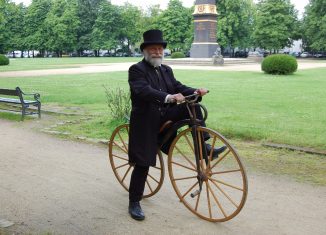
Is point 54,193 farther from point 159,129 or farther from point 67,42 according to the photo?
point 67,42

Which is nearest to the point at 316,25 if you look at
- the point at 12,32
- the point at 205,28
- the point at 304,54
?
the point at 304,54

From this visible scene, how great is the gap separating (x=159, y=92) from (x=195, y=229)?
4.38 ft

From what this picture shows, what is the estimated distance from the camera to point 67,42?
77312 mm

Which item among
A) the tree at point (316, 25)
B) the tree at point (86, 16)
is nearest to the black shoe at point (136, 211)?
the tree at point (316, 25)

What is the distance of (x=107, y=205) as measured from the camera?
4.83 meters

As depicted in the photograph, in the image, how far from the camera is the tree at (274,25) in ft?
205

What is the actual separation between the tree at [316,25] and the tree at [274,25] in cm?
252

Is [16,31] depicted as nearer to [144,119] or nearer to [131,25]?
[131,25]

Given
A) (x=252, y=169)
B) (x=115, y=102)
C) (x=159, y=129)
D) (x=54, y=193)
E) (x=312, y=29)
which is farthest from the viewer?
(x=312, y=29)

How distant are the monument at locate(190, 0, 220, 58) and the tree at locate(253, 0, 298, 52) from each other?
75.1 feet

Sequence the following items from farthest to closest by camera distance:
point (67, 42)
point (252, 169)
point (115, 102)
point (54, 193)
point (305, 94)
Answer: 1. point (67, 42)
2. point (305, 94)
3. point (115, 102)
4. point (252, 169)
5. point (54, 193)

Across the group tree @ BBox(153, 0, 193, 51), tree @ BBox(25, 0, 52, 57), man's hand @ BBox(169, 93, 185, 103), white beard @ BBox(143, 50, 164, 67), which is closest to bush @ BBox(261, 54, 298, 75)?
white beard @ BBox(143, 50, 164, 67)

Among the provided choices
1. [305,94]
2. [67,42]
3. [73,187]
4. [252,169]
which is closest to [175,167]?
[252,169]

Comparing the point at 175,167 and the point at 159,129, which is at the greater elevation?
the point at 159,129
